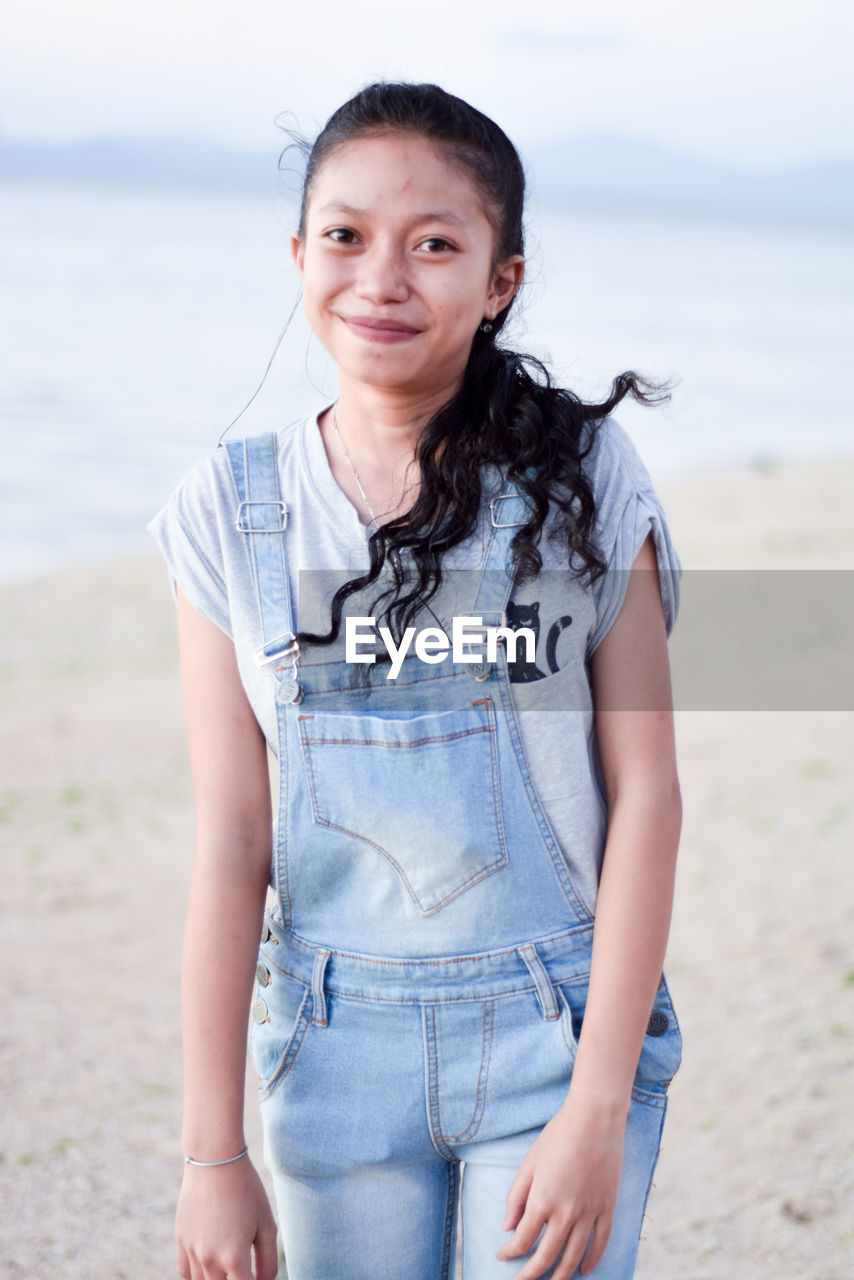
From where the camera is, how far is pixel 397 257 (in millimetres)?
1505

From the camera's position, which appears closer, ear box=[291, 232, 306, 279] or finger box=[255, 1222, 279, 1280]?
finger box=[255, 1222, 279, 1280]

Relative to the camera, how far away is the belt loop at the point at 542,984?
146cm

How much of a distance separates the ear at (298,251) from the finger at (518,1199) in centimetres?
111

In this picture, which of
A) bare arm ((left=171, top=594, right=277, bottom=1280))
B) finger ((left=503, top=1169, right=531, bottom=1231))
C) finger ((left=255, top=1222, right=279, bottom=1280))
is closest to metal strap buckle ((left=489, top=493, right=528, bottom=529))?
bare arm ((left=171, top=594, right=277, bottom=1280))

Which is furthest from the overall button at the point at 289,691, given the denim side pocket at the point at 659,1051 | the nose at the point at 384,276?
the denim side pocket at the point at 659,1051

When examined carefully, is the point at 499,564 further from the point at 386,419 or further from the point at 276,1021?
the point at 276,1021

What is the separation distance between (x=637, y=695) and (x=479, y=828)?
0.24m

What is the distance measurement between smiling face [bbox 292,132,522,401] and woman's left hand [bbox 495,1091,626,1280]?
877mm

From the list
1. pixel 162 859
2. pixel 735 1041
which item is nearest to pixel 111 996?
pixel 162 859

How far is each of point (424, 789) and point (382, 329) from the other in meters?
0.54

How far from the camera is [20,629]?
8.62 metres

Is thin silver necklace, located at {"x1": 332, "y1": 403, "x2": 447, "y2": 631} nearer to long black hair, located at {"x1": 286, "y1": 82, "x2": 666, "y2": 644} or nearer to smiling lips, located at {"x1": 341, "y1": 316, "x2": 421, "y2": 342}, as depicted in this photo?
long black hair, located at {"x1": 286, "y1": 82, "x2": 666, "y2": 644}

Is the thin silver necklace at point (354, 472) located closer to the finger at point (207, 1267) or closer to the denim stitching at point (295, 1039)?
the denim stitching at point (295, 1039)

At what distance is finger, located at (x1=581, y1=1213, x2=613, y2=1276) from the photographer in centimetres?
144
